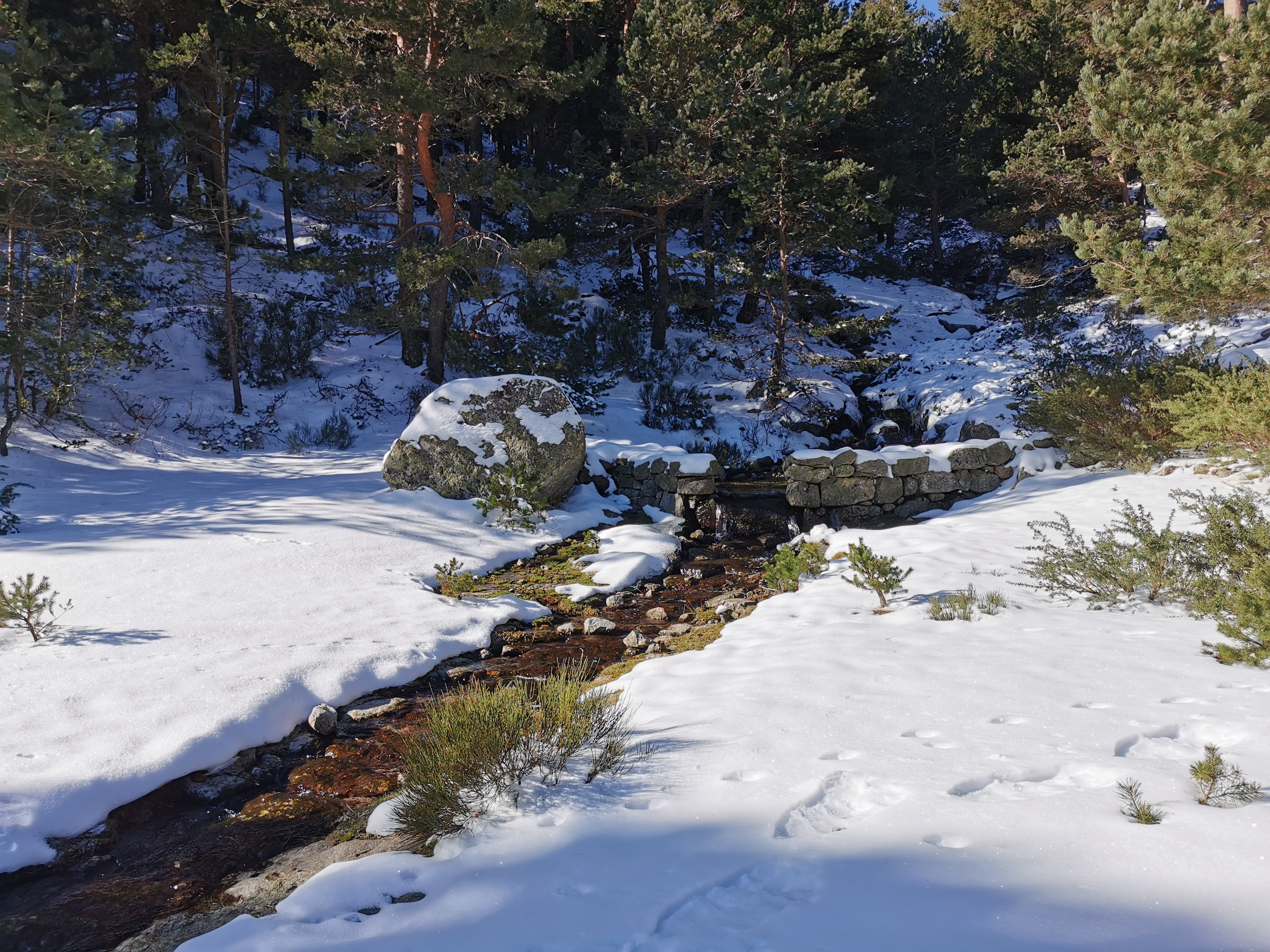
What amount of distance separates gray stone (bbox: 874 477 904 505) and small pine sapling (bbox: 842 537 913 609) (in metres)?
4.01

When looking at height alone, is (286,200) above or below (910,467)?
above

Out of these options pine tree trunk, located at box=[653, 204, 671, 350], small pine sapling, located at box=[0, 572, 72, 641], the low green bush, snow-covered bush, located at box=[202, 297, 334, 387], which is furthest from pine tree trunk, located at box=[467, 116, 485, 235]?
the low green bush

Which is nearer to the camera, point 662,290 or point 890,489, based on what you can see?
point 890,489

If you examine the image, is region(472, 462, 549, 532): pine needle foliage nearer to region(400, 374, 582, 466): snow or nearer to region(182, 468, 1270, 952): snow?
region(400, 374, 582, 466): snow

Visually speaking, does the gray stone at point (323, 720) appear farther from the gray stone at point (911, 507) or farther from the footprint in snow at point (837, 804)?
the gray stone at point (911, 507)

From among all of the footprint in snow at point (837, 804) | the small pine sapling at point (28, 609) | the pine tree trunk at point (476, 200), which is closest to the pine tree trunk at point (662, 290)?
the pine tree trunk at point (476, 200)

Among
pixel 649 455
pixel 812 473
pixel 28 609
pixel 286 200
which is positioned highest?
pixel 286 200

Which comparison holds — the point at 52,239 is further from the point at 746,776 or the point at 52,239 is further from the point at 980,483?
the point at 980,483

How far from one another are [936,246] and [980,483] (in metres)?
15.0

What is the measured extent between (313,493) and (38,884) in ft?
21.1

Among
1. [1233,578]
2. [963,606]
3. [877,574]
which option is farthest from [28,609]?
[1233,578]

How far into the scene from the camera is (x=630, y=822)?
2375 millimetres

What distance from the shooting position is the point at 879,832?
84.7 inches

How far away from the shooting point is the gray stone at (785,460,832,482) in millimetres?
9383
